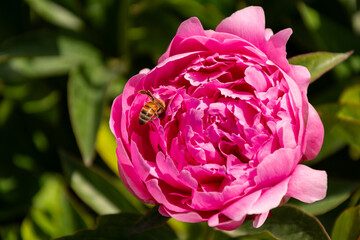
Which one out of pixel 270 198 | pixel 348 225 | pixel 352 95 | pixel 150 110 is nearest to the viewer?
pixel 270 198

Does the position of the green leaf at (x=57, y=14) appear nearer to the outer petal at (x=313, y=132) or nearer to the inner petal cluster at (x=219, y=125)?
the inner petal cluster at (x=219, y=125)

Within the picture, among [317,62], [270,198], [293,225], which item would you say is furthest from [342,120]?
[270,198]

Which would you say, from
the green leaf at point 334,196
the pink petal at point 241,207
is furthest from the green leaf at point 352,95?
the pink petal at point 241,207

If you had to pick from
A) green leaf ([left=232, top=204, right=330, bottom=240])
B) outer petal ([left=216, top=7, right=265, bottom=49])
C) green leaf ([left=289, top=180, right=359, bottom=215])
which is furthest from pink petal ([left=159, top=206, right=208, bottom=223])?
green leaf ([left=289, top=180, right=359, bottom=215])

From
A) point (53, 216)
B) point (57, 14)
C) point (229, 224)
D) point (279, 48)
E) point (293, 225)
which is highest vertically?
point (279, 48)

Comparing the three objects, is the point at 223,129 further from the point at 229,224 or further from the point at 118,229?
the point at 118,229
